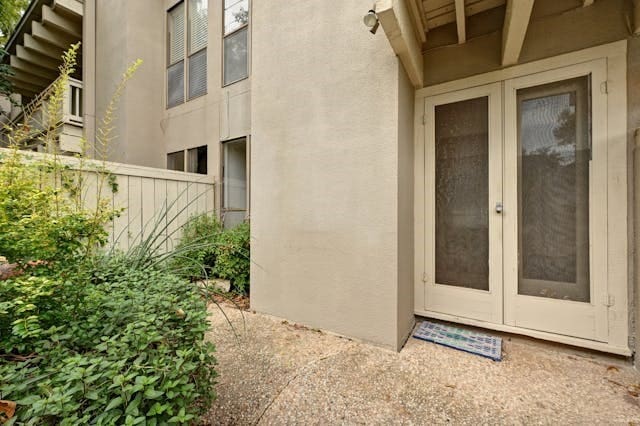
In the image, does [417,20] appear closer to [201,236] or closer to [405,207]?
[405,207]

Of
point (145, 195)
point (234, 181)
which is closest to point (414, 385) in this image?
point (234, 181)

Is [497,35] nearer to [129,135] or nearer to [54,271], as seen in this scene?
[54,271]

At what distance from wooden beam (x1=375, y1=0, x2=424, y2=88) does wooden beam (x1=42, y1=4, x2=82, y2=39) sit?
8.40 m

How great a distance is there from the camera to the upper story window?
5.27 metres

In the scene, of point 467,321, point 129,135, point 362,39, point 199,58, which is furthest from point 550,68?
point 129,135

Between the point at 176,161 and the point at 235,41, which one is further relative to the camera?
the point at 176,161

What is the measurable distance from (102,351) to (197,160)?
496 cm

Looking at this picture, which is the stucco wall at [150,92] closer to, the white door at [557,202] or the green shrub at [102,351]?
the green shrub at [102,351]

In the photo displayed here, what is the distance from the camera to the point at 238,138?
4.76 meters

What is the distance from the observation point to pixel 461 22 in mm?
2297

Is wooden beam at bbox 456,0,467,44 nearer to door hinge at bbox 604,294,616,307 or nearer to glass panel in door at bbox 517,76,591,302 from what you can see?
glass panel in door at bbox 517,76,591,302

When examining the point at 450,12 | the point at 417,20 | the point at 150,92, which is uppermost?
the point at 150,92

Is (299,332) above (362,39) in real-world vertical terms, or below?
below

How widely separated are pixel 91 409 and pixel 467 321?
2760 millimetres
